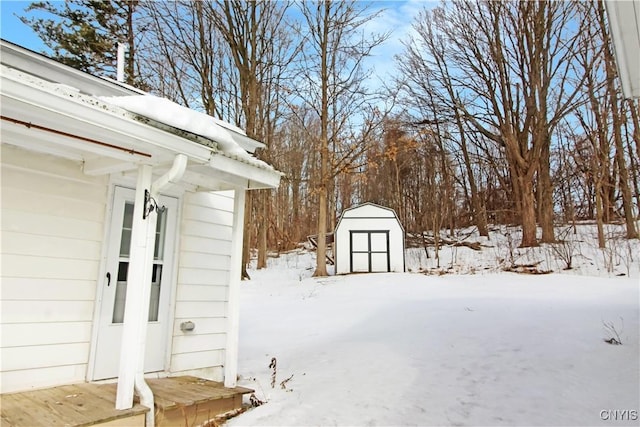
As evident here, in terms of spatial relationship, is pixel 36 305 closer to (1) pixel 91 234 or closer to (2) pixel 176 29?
(1) pixel 91 234

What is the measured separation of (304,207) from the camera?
74.1ft

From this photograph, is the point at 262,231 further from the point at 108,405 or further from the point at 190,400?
the point at 108,405

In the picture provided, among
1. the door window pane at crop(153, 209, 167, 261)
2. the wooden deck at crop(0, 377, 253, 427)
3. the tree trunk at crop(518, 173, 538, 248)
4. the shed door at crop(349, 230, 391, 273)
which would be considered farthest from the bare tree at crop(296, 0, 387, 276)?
the wooden deck at crop(0, 377, 253, 427)

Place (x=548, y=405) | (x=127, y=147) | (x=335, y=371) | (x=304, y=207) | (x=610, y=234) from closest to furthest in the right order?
(x=127, y=147) → (x=548, y=405) → (x=335, y=371) → (x=610, y=234) → (x=304, y=207)

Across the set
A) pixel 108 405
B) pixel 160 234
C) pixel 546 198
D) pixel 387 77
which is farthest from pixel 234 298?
pixel 387 77

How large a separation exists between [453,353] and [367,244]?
9.18 metres

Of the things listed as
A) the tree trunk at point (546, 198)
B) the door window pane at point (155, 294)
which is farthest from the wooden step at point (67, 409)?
the tree trunk at point (546, 198)

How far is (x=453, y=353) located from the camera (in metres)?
4.81

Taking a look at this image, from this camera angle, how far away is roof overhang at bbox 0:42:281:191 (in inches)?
90.4

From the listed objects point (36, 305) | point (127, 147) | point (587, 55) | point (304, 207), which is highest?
point (587, 55)

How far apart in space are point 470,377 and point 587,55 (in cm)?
1360

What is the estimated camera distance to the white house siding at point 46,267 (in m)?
3.03

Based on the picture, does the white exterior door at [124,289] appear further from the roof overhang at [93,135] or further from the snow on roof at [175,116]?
the snow on roof at [175,116]

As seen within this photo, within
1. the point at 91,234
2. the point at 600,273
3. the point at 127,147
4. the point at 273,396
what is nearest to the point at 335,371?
the point at 273,396
